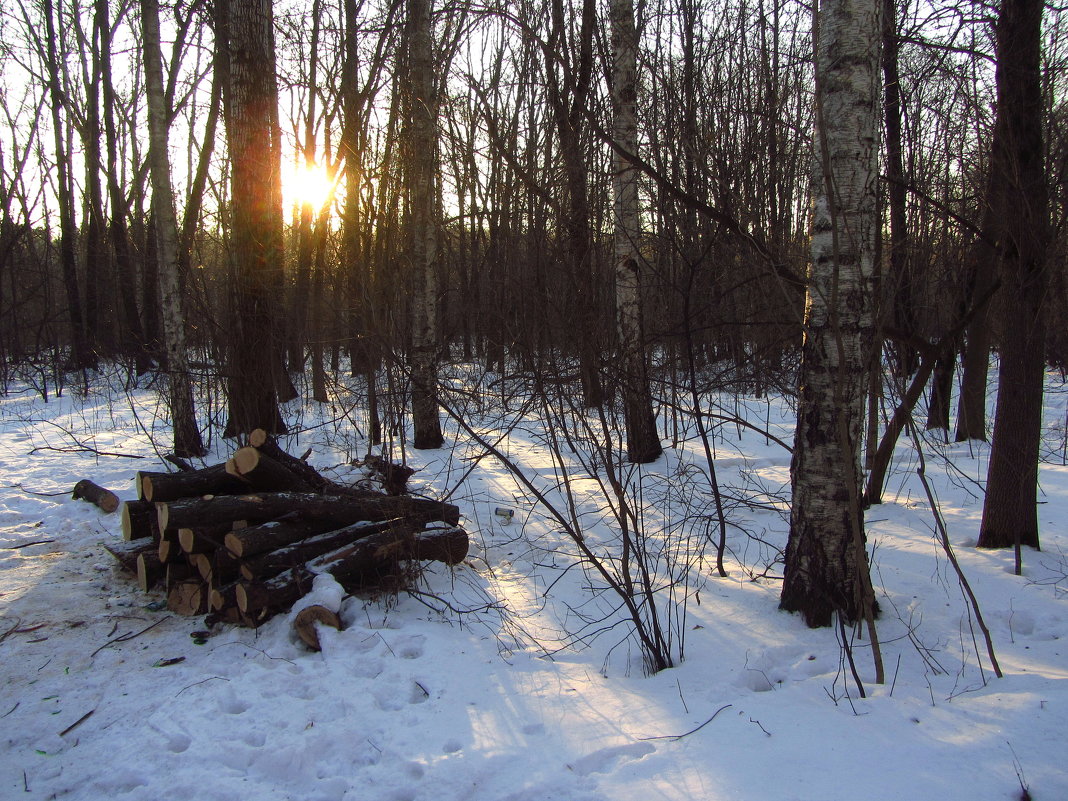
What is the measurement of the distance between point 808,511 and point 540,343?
1.59 meters

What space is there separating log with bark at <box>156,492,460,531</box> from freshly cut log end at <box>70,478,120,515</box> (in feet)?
7.04

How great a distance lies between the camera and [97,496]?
19.2 ft

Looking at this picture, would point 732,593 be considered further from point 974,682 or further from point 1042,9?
point 1042,9

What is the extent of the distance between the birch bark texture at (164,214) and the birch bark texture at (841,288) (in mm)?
6623

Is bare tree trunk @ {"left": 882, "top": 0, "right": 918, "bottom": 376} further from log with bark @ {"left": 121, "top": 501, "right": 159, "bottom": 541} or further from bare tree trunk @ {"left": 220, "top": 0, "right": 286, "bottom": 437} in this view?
bare tree trunk @ {"left": 220, "top": 0, "right": 286, "bottom": 437}

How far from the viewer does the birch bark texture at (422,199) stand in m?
7.49

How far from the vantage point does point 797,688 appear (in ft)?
9.57

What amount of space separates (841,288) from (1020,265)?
7.05 ft

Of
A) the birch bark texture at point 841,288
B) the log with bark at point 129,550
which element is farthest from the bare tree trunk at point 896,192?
the log with bark at point 129,550

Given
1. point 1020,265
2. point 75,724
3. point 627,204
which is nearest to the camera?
point 75,724

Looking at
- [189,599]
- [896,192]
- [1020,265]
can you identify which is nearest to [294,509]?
[189,599]

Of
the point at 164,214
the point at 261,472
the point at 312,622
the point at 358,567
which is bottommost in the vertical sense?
the point at 312,622

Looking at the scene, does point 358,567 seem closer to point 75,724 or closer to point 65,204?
point 75,724

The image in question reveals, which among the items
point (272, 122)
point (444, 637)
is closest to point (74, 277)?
point (272, 122)
